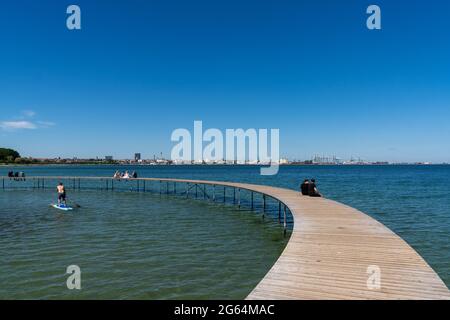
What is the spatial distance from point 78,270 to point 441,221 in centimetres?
1802

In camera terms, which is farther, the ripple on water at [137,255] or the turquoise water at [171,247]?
the turquoise water at [171,247]

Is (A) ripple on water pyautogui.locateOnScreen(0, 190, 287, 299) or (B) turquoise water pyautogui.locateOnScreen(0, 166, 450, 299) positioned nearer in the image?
(A) ripple on water pyautogui.locateOnScreen(0, 190, 287, 299)

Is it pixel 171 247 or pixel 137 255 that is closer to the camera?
pixel 137 255

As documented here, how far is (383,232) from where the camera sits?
10.3 metres

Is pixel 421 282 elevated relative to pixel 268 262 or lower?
elevated

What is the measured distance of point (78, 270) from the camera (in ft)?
32.5

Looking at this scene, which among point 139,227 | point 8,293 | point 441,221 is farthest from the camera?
point 441,221

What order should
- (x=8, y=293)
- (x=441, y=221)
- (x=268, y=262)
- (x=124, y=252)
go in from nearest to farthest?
(x=8, y=293), (x=268, y=262), (x=124, y=252), (x=441, y=221)

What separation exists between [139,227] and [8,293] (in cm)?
832
